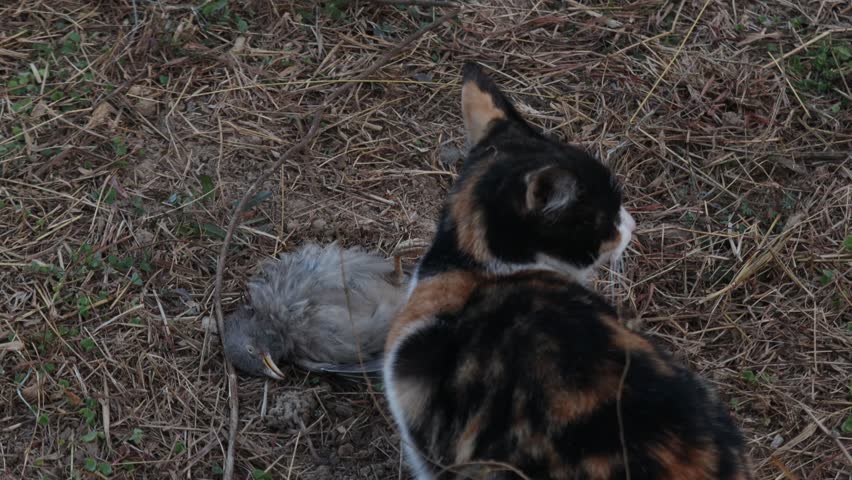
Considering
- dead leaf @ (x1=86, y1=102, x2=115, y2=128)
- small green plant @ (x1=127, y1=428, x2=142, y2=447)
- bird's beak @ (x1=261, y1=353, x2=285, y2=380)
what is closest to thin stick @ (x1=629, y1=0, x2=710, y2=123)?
bird's beak @ (x1=261, y1=353, x2=285, y2=380)

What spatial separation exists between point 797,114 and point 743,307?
119 cm

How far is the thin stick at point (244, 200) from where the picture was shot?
3.29 metres

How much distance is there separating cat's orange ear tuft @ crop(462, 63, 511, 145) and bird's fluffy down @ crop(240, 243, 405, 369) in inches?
28.7

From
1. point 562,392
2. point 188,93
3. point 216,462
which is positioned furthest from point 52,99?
point 562,392

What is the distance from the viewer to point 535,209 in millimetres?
2758

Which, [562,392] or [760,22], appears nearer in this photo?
[562,392]

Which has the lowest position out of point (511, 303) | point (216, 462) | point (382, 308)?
point (216, 462)

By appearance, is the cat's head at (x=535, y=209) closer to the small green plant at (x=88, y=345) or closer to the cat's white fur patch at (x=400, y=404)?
the cat's white fur patch at (x=400, y=404)

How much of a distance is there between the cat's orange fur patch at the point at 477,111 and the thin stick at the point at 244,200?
1.00m

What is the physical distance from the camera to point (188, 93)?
4395mm

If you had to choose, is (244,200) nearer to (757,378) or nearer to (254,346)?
(254,346)

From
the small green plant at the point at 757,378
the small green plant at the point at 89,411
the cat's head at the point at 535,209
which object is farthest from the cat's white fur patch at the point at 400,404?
the small green plant at the point at 757,378

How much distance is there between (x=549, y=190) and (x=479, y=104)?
784 mm

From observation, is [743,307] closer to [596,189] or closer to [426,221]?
[596,189]
